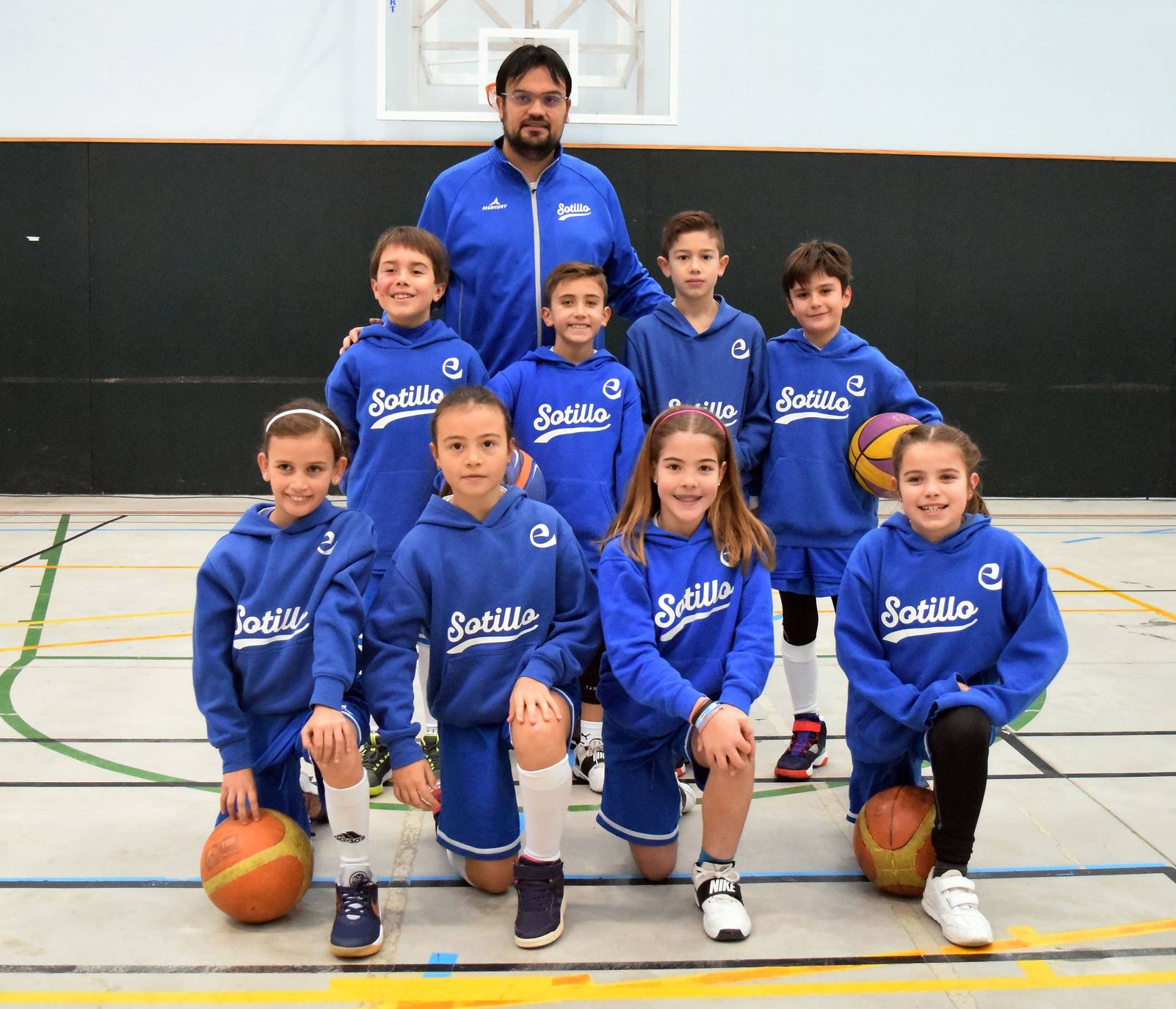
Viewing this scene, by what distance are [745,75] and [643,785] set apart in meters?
6.55

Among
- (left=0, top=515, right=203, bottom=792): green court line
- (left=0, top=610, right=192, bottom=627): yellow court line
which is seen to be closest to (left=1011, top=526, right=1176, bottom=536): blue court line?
(left=0, top=515, right=203, bottom=792): green court line

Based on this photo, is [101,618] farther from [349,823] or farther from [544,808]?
[544,808]

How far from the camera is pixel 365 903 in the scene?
6.91 ft

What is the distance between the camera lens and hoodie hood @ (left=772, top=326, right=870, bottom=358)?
118 inches

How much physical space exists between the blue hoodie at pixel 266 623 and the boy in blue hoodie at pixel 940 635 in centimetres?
100

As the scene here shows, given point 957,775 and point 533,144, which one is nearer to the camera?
point 957,775

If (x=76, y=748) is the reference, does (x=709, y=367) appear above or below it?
above

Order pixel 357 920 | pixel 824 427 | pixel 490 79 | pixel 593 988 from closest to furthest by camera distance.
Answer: pixel 593 988 < pixel 357 920 < pixel 824 427 < pixel 490 79

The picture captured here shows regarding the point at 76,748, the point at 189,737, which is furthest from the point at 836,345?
the point at 76,748

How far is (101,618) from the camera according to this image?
4555 mm

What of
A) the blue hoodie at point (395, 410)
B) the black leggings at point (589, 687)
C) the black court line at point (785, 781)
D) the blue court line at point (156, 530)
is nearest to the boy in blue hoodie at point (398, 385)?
the blue hoodie at point (395, 410)

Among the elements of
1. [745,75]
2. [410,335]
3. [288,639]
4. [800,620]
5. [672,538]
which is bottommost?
[800,620]

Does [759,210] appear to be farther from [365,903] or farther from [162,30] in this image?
[365,903]

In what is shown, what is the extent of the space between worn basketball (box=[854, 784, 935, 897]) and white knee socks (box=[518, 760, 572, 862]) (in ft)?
2.04
